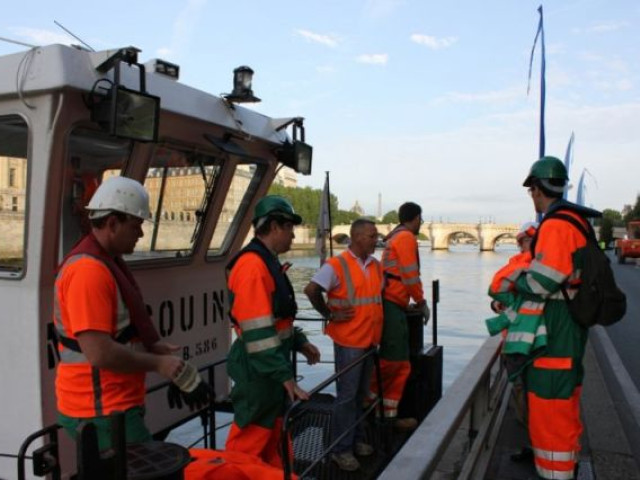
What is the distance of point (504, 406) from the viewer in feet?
18.1

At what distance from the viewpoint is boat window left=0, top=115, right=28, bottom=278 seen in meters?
3.48

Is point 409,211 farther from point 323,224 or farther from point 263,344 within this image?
point 263,344

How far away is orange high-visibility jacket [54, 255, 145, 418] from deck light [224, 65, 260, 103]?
99.6 inches

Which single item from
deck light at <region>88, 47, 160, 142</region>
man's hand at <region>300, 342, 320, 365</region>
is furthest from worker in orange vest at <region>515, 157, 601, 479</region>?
deck light at <region>88, 47, 160, 142</region>

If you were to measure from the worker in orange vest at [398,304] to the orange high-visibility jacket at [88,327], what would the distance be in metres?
3.14

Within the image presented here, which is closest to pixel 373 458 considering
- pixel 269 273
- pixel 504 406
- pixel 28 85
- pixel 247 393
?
pixel 504 406

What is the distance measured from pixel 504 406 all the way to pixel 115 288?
413 centimetres

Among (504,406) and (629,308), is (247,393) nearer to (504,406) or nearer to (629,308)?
(504,406)

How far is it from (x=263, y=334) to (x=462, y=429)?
2.44m

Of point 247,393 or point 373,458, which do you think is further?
point 373,458

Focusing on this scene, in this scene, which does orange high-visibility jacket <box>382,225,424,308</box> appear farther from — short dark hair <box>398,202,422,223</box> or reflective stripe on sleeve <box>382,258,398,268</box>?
short dark hair <box>398,202,422,223</box>

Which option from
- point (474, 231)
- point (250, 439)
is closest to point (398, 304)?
point (250, 439)

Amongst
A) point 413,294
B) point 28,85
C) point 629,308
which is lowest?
point 629,308

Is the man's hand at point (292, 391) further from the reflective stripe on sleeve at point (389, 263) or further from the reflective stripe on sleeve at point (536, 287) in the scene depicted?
the reflective stripe on sleeve at point (389, 263)
